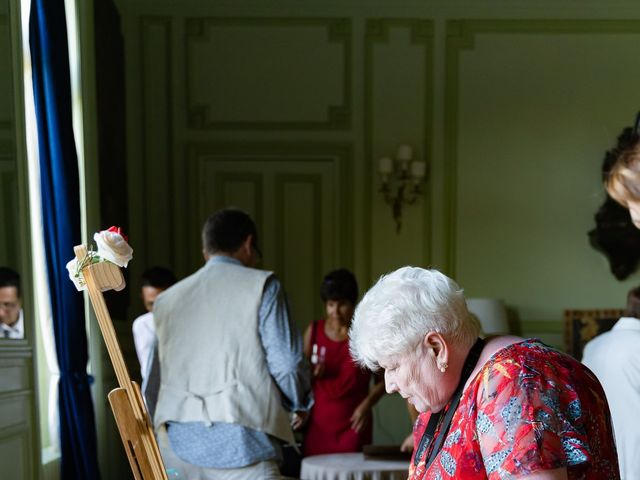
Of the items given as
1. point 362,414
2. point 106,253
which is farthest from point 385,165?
point 106,253

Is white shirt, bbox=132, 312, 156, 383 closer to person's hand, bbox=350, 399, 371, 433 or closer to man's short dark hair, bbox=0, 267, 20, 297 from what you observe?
person's hand, bbox=350, 399, 371, 433

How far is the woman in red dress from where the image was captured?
3.81 metres

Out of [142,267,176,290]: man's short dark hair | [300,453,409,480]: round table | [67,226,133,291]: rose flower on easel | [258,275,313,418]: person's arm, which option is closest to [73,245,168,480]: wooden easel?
[67,226,133,291]: rose flower on easel

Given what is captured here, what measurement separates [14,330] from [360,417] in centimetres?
162

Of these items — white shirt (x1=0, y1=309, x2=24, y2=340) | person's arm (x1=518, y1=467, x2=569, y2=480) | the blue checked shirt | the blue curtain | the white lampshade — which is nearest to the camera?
person's arm (x1=518, y1=467, x2=569, y2=480)

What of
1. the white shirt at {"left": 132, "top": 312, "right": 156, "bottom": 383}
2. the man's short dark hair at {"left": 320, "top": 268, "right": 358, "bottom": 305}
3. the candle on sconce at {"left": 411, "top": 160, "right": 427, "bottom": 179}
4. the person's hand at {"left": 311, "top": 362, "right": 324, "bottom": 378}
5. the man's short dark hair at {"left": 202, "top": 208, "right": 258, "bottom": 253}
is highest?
the candle on sconce at {"left": 411, "top": 160, "right": 427, "bottom": 179}

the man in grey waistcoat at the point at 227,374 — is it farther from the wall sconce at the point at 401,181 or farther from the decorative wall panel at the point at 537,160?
the decorative wall panel at the point at 537,160

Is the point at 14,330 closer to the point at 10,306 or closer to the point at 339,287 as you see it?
the point at 10,306

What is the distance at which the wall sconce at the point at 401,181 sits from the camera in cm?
537

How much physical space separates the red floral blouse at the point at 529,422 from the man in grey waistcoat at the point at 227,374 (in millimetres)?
1207

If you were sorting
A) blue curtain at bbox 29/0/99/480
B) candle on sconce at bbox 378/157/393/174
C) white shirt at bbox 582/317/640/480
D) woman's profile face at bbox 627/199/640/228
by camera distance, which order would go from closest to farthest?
woman's profile face at bbox 627/199/640/228, white shirt at bbox 582/317/640/480, blue curtain at bbox 29/0/99/480, candle on sconce at bbox 378/157/393/174

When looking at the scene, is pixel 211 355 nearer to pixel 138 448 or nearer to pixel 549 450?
pixel 138 448

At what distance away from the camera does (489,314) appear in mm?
5066

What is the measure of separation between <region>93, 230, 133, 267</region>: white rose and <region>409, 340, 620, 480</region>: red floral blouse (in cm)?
58
